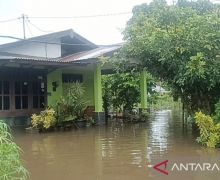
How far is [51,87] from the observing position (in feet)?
54.4

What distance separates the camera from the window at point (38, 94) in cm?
1609

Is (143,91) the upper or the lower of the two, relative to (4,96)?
upper

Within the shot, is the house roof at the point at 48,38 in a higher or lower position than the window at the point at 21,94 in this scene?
higher

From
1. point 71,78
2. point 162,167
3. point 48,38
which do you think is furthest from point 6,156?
point 48,38

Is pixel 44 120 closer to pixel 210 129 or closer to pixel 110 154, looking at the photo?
pixel 110 154

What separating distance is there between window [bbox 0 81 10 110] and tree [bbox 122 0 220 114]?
5.63 metres

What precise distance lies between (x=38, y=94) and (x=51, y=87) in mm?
675

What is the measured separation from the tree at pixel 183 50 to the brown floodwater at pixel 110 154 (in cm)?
147

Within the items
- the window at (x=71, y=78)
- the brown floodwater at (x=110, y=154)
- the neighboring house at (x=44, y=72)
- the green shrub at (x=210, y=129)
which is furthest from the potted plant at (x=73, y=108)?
the green shrub at (x=210, y=129)

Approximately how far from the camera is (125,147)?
957 centimetres

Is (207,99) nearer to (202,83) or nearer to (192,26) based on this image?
(202,83)

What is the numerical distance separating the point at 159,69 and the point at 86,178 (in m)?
5.65

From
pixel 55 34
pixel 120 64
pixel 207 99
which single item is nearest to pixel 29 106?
pixel 55 34

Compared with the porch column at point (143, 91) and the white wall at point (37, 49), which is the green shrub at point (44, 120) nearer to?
the white wall at point (37, 49)
